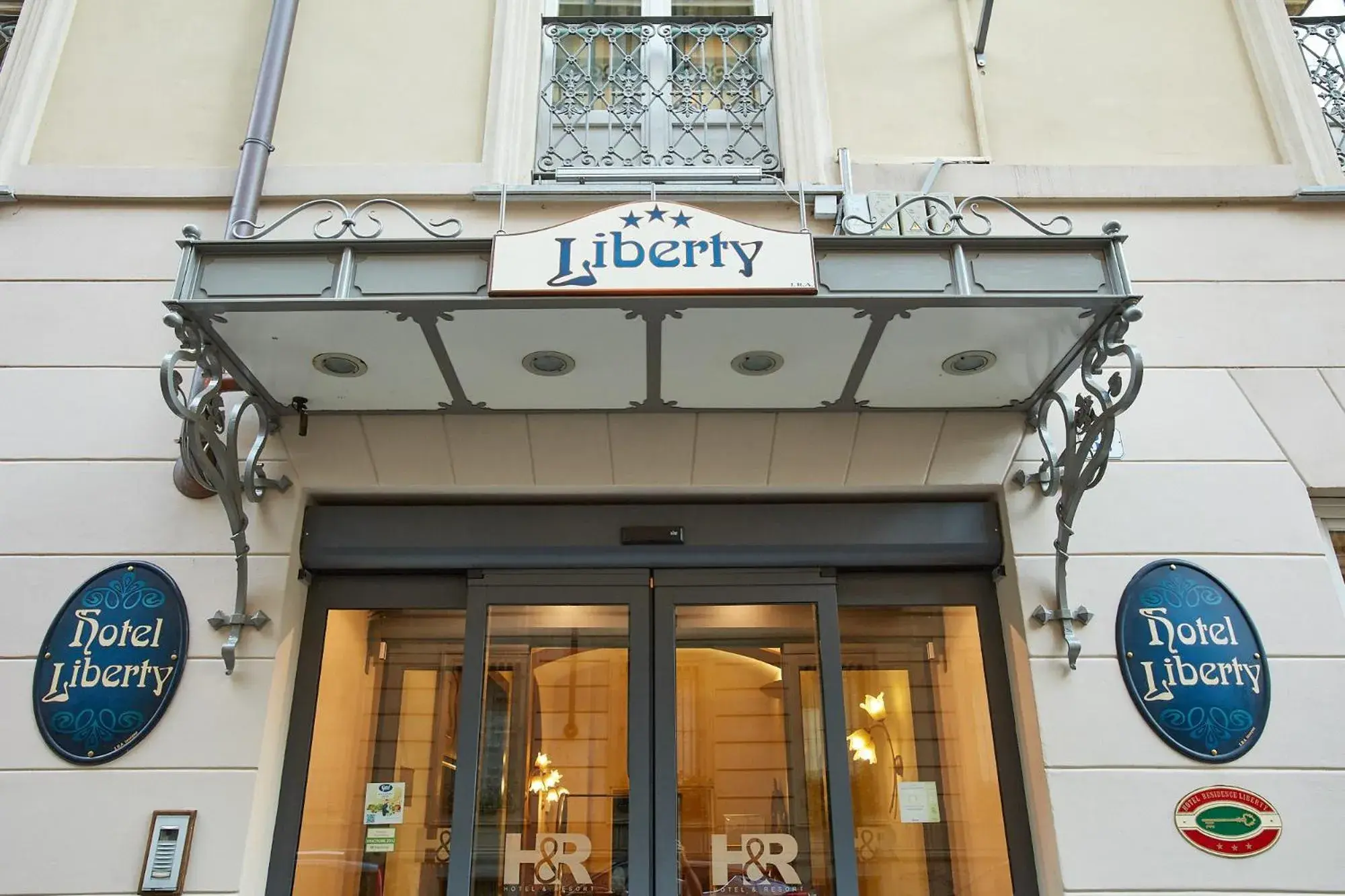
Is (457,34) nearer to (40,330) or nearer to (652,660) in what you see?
(40,330)

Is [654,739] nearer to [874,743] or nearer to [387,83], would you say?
[874,743]

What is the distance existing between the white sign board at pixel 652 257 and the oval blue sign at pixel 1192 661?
231 cm

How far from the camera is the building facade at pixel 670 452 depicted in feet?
13.6

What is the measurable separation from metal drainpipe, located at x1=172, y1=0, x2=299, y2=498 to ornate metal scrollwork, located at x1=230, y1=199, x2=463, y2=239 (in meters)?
0.07

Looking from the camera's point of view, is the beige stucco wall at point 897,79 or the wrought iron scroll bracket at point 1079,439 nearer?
the wrought iron scroll bracket at point 1079,439

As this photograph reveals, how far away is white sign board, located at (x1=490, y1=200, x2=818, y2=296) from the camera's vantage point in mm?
3764

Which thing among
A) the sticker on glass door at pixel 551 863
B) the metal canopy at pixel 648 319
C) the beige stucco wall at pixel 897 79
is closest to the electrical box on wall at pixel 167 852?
the sticker on glass door at pixel 551 863

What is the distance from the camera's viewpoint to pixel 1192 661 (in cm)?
445

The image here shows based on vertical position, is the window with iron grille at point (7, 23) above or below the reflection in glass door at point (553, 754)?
above

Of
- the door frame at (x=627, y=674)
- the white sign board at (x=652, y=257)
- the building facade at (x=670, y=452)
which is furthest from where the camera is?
the door frame at (x=627, y=674)

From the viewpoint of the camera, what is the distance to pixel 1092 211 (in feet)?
17.5

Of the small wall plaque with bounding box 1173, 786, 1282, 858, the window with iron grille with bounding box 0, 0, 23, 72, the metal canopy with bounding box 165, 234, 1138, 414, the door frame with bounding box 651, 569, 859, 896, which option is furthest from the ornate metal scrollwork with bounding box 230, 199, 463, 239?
the small wall plaque with bounding box 1173, 786, 1282, 858

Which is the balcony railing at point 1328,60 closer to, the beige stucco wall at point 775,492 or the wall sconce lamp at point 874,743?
the beige stucco wall at point 775,492

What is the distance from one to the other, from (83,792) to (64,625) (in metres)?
0.76
